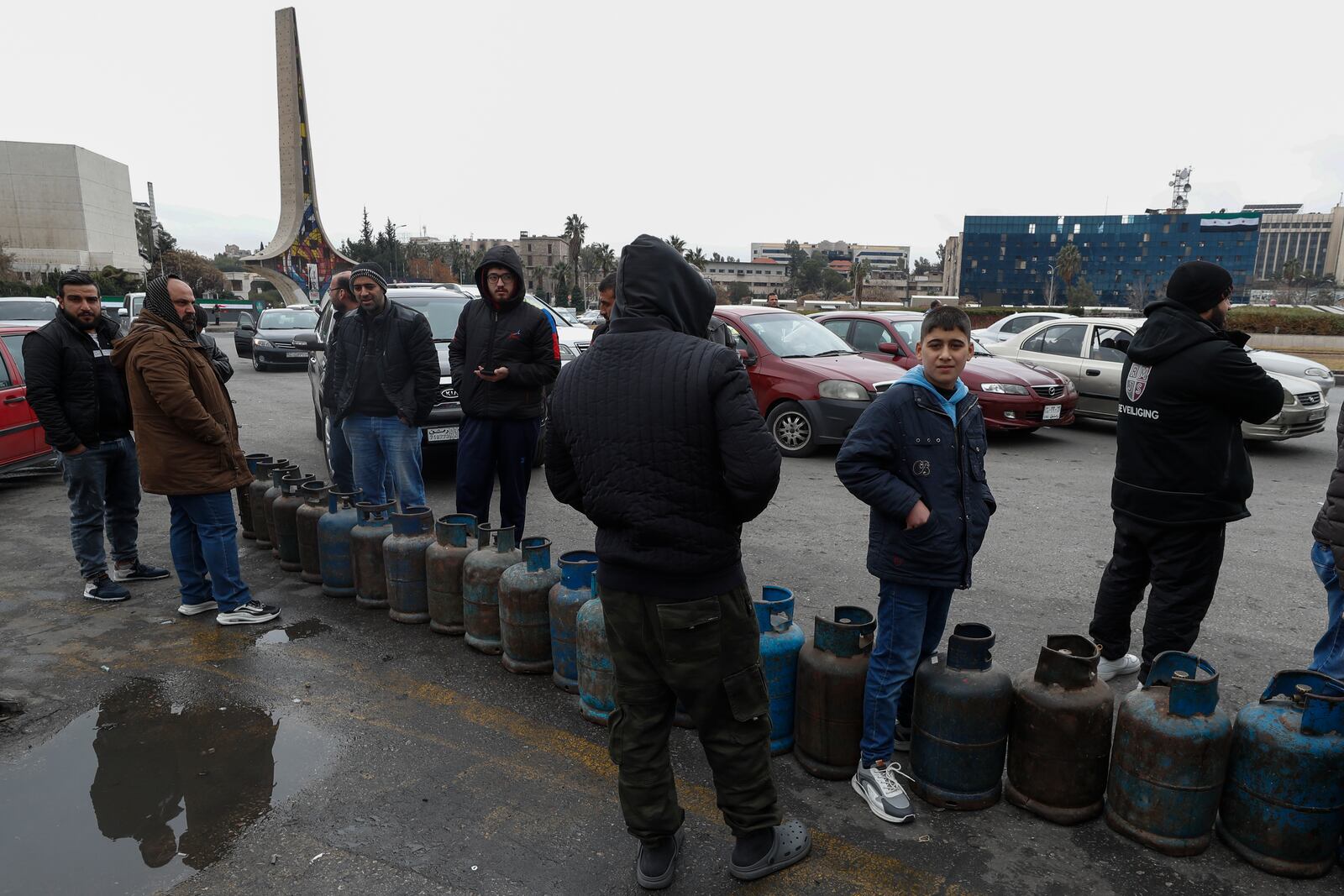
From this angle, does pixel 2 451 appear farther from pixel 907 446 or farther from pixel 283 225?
pixel 283 225

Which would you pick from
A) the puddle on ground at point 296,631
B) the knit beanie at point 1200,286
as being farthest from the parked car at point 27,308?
the knit beanie at point 1200,286

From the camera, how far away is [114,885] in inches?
104

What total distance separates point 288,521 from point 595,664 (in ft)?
9.82

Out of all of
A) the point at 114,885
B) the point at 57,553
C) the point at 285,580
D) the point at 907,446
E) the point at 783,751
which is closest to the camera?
the point at 114,885

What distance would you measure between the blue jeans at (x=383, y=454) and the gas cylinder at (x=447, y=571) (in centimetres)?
146

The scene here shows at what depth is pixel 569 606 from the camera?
3.75 metres

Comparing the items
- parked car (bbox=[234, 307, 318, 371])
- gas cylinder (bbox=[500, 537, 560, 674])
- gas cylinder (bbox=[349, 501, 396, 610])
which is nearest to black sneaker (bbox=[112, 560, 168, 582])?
gas cylinder (bbox=[349, 501, 396, 610])

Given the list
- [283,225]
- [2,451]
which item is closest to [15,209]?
[283,225]

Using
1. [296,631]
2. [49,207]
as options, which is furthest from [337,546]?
[49,207]

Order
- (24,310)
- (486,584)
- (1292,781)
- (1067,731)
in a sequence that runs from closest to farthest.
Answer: (1292,781) → (1067,731) → (486,584) → (24,310)

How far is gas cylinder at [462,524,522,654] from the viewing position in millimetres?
4184

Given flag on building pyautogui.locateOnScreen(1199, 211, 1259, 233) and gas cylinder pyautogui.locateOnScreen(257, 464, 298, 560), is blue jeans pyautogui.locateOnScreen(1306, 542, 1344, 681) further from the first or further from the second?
flag on building pyautogui.locateOnScreen(1199, 211, 1259, 233)

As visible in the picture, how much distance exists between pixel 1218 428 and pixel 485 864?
11.0 ft

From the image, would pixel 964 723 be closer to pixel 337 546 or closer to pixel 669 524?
pixel 669 524
